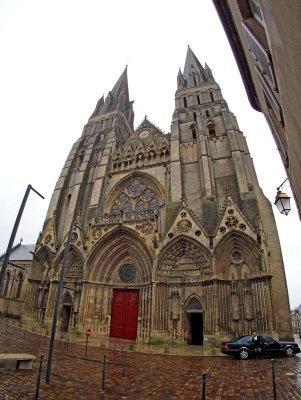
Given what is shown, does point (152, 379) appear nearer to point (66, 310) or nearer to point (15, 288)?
point (66, 310)

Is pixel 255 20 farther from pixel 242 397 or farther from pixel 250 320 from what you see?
pixel 250 320

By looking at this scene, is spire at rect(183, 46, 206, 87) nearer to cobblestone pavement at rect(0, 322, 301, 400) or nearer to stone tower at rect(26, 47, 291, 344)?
stone tower at rect(26, 47, 291, 344)

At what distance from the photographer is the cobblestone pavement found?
5.20 m

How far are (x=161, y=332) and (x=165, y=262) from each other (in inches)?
157

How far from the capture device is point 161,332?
13.9m

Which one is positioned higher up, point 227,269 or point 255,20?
point 255,20

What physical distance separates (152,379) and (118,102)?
A: 31670 millimetres

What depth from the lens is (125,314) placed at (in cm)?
1620

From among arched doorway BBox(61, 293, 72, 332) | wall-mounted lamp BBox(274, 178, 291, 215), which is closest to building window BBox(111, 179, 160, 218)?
arched doorway BBox(61, 293, 72, 332)

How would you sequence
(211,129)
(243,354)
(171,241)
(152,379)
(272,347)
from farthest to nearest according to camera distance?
1. (211,129)
2. (171,241)
3. (272,347)
4. (243,354)
5. (152,379)

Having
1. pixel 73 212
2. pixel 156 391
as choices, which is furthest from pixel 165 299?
pixel 73 212

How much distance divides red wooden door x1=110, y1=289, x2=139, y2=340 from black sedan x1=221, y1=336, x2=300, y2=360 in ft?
24.1

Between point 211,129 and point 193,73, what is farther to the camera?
point 193,73

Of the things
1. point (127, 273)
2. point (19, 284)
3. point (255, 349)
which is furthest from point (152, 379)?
point (19, 284)
